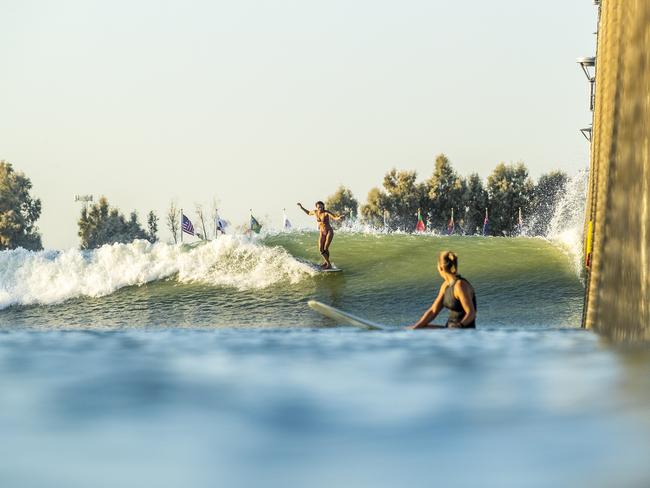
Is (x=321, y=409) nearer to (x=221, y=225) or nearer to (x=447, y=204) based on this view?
(x=221, y=225)

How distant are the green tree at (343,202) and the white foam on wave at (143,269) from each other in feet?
201

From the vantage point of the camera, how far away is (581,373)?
257 centimetres

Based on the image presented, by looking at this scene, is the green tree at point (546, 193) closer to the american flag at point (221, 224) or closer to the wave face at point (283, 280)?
the american flag at point (221, 224)

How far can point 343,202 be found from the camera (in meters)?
96.0

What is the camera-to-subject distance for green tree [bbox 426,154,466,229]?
78.8 m

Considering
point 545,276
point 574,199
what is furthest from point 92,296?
point 574,199

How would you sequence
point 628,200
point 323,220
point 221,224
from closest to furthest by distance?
point 628,200 → point 323,220 → point 221,224

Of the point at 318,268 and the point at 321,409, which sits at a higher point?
the point at 321,409

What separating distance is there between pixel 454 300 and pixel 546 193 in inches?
2913

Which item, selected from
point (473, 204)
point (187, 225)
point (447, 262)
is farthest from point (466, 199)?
point (447, 262)

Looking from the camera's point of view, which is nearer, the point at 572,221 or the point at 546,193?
the point at 572,221

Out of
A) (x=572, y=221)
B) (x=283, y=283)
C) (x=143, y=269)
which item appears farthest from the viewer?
(x=572, y=221)

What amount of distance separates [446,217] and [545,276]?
168 feet

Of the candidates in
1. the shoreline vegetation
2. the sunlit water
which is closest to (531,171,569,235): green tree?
the shoreline vegetation
